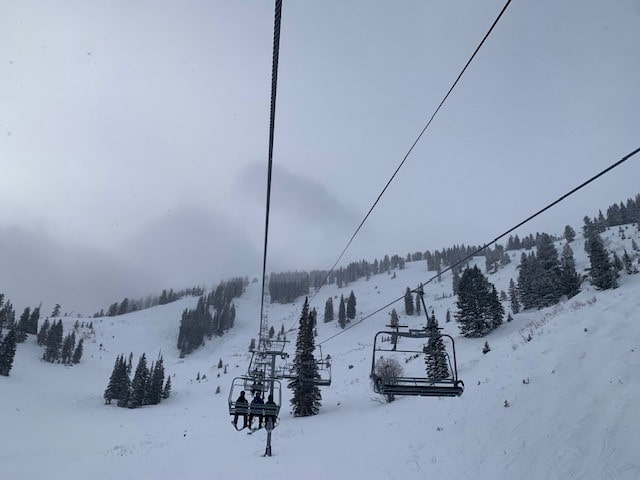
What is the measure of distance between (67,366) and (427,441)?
4717 inches

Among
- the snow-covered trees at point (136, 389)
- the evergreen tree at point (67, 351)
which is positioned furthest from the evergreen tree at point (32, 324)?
the snow-covered trees at point (136, 389)

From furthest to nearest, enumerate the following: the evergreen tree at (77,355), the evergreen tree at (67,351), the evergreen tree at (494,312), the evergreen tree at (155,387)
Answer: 1. the evergreen tree at (67,351)
2. the evergreen tree at (77,355)
3. the evergreen tree at (155,387)
4. the evergreen tree at (494,312)

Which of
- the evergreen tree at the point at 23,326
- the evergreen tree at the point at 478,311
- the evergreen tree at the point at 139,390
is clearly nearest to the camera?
the evergreen tree at the point at 478,311

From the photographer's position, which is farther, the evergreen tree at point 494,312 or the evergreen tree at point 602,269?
the evergreen tree at point 494,312

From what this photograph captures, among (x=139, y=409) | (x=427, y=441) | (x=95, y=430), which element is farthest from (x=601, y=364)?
(x=139, y=409)

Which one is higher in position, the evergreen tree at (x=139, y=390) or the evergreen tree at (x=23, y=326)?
the evergreen tree at (x=23, y=326)

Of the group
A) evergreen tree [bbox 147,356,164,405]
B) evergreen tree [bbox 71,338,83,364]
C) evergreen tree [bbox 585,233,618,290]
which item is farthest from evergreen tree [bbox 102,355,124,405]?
evergreen tree [bbox 585,233,618,290]

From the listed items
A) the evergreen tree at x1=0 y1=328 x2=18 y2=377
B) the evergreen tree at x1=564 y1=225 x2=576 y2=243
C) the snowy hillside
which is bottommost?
the snowy hillside

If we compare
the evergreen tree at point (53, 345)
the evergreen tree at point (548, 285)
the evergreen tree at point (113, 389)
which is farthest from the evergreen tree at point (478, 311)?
the evergreen tree at point (53, 345)

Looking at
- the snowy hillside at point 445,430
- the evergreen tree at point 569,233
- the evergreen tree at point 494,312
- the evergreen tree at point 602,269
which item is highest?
the evergreen tree at point 569,233

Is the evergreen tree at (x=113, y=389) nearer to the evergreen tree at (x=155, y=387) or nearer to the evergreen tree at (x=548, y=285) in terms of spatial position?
the evergreen tree at (x=155, y=387)

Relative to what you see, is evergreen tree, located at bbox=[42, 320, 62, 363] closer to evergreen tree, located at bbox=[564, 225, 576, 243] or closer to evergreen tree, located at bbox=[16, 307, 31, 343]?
evergreen tree, located at bbox=[16, 307, 31, 343]

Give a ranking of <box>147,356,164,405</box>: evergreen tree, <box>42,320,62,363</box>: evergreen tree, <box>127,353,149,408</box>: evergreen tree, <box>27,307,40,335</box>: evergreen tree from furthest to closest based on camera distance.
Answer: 1. <box>27,307,40,335</box>: evergreen tree
2. <box>42,320,62,363</box>: evergreen tree
3. <box>147,356,164,405</box>: evergreen tree
4. <box>127,353,149,408</box>: evergreen tree

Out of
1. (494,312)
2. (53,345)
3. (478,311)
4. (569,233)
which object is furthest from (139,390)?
(569,233)
